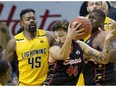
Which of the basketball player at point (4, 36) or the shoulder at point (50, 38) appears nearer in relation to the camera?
the shoulder at point (50, 38)

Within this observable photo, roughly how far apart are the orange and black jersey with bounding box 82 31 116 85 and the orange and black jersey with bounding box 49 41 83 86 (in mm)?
513

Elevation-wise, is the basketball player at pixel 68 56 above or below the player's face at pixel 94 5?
below

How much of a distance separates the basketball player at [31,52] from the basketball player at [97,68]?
3.27 ft

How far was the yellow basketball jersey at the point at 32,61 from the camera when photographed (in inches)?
417

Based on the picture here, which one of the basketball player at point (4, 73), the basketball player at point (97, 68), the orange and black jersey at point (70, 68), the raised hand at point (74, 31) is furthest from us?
the basketball player at point (97, 68)

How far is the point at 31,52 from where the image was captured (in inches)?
418

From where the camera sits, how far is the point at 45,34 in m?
10.9

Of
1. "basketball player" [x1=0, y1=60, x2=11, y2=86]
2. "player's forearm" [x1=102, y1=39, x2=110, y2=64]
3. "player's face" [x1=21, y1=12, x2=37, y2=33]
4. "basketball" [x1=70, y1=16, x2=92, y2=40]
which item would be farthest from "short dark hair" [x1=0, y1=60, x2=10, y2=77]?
"player's face" [x1=21, y1=12, x2=37, y2=33]

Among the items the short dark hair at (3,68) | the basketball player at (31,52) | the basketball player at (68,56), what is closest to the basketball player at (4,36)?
the basketball player at (31,52)

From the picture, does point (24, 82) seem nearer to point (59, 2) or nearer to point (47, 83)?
point (47, 83)

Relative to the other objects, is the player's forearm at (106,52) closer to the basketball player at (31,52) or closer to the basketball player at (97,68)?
the basketball player at (97,68)

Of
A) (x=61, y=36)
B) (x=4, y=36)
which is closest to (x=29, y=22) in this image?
(x=61, y=36)

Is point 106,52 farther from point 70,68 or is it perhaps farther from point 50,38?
point 50,38

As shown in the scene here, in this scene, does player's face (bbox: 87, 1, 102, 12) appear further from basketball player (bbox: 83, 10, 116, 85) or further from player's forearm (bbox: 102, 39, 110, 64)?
player's forearm (bbox: 102, 39, 110, 64)
